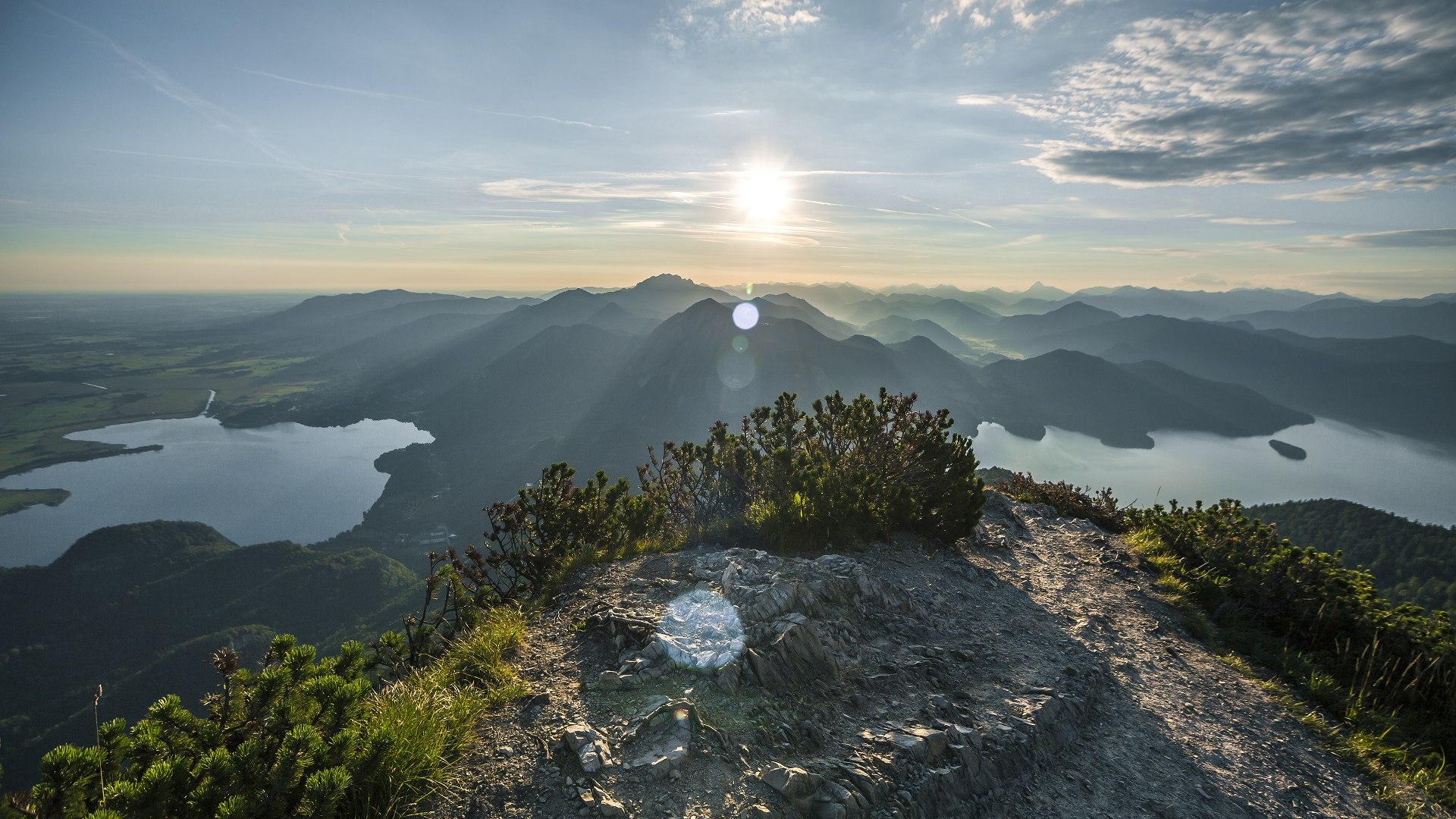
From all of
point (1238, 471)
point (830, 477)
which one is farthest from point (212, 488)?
point (1238, 471)

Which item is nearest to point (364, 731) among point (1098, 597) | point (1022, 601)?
point (1022, 601)

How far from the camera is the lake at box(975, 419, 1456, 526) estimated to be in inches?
5335

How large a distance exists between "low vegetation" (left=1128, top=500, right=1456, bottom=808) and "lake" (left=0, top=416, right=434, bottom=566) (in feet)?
509

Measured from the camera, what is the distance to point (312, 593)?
90.6 meters

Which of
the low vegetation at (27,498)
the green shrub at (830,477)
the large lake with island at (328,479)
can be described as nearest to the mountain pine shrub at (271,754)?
the green shrub at (830,477)

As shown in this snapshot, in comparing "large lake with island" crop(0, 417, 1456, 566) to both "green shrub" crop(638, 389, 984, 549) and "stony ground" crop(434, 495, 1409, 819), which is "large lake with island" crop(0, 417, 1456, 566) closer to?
"green shrub" crop(638, 389, 984, 549)

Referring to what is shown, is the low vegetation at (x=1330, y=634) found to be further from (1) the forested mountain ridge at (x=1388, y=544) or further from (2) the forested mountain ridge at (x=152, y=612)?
(2) the forested mountain ridge at (x=152, y=612)

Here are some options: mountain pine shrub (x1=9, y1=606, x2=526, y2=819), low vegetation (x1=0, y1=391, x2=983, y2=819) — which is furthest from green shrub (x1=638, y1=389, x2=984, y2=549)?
mountain pine shrub (x1=9, y1=606, x2=526, y2=819)

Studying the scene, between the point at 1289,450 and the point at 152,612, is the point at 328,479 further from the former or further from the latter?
the point at 1289,450

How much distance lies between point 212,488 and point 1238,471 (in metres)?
A: 296

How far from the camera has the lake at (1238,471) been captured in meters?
136

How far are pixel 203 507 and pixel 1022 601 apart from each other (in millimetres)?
197886

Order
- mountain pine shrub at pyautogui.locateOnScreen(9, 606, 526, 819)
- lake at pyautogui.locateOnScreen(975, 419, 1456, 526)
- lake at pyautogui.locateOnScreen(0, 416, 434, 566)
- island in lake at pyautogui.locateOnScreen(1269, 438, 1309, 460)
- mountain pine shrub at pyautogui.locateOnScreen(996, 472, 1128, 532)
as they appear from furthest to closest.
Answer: island in lake at pyautogui.locateOnScreen(1269, 438, 1309, 460) < lake at pyautogui.locateOnScreen(975, 419, 1456, 526) < lake at pyautogui.locateOnScreen(0, 416, 434, 566) < mountain pine shrub at pyautogui.locateOnScreen(996, 472, 1128, 532) < mountain pine shrub at pyautogui.locateOnScreen(9, 606, 526, 819)

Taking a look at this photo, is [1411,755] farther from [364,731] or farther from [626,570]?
[364,731]
